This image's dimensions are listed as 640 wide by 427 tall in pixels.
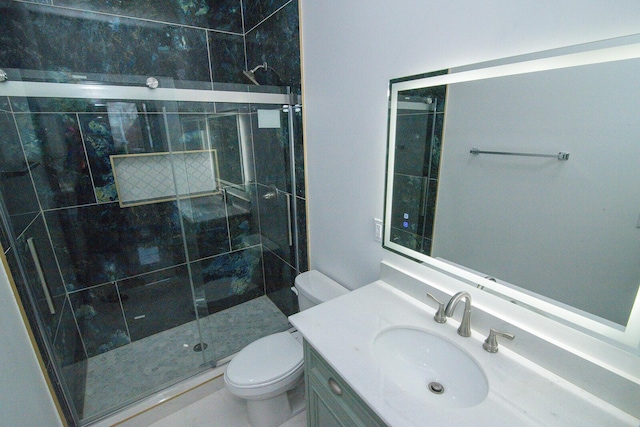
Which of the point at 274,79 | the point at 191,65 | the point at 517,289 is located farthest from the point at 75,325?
the point at 517,289

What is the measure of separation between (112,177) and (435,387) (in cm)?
228

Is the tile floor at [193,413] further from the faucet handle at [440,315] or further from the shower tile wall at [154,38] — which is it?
the shower tile wall at [154,38]

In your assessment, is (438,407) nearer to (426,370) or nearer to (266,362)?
(426,370)

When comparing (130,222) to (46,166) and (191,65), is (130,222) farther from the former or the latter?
(191,65)

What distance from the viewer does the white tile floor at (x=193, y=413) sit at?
5.51 feet

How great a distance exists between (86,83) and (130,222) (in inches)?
38.7

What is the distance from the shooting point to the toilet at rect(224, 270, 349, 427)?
1470 mm

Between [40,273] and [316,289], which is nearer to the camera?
[40,273]

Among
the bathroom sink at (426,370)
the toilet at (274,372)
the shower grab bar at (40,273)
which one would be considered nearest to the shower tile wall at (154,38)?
the shower grab bar at (40,273)

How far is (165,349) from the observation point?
2.20 meters

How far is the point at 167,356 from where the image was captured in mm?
2139

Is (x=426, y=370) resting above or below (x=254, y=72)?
below

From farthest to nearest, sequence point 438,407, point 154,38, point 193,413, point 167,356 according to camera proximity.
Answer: point 167,356, point 154,38, point 193,413, point 438,407

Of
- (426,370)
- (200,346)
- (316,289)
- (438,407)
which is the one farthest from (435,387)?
(200,346)
